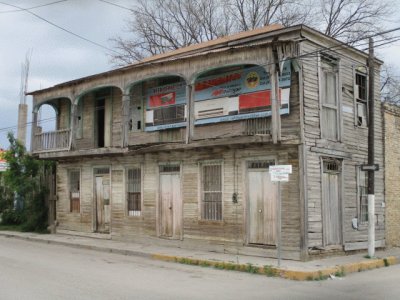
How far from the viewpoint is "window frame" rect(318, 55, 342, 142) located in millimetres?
15094

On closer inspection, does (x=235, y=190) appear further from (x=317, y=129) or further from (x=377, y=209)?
(x=377, y=209)

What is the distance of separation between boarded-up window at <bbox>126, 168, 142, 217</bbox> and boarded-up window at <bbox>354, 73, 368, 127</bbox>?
7.77 metres

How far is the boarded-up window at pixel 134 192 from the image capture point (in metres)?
18.6

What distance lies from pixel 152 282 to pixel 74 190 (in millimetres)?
11856

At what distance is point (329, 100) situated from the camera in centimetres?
1562

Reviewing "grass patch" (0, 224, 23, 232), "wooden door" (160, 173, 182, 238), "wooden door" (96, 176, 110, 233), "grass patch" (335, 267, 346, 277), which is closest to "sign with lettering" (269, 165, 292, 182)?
"grass patch" (335, 267, 346, 277)

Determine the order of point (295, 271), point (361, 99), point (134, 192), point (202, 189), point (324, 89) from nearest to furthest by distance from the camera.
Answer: point (295, 271) < point (324, 89) < point (202, 189) < point (361, 99) < point (134, 192)

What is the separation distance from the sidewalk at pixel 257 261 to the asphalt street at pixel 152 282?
13.5 inches

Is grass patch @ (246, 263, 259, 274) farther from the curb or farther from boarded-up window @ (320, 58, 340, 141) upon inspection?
boarded-up window @ (320, 58, 340, 141)

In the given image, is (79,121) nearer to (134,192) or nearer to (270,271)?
(134,192)

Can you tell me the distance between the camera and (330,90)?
1570cm

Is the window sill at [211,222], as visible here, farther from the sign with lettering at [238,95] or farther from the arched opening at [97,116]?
the arched opening at [97,116]

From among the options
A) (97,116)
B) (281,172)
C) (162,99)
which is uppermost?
(162,99)

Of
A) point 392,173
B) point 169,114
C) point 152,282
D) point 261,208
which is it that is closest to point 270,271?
point 261,208
